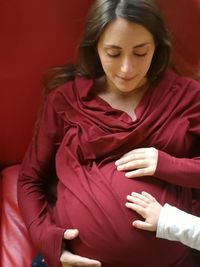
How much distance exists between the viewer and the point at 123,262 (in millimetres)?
1201

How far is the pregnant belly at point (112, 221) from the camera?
1195mm

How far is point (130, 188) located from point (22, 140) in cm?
49

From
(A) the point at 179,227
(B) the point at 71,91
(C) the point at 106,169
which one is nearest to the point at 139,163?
(C) the point at 106,169

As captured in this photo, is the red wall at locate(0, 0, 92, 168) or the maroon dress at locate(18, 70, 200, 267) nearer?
the maroon dress at locate(18, 70, 200, 267)

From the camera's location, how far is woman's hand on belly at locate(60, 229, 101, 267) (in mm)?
1201

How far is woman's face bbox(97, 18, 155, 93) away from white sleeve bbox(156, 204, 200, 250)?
13.2 inches

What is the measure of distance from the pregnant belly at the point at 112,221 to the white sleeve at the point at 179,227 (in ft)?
0.15

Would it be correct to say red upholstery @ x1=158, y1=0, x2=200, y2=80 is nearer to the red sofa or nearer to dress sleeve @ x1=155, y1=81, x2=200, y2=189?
the red sofa

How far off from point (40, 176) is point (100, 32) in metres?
0.45

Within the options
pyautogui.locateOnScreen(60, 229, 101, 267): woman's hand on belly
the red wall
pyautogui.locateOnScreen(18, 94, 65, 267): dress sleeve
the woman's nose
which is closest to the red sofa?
the red wall

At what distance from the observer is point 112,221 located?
47.4 inches

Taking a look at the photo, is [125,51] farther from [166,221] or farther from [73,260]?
[73,260]

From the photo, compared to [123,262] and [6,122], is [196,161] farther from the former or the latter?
[6,122]

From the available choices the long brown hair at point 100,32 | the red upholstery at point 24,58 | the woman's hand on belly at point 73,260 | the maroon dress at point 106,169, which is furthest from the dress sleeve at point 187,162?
the red upholstery at point 24,58
